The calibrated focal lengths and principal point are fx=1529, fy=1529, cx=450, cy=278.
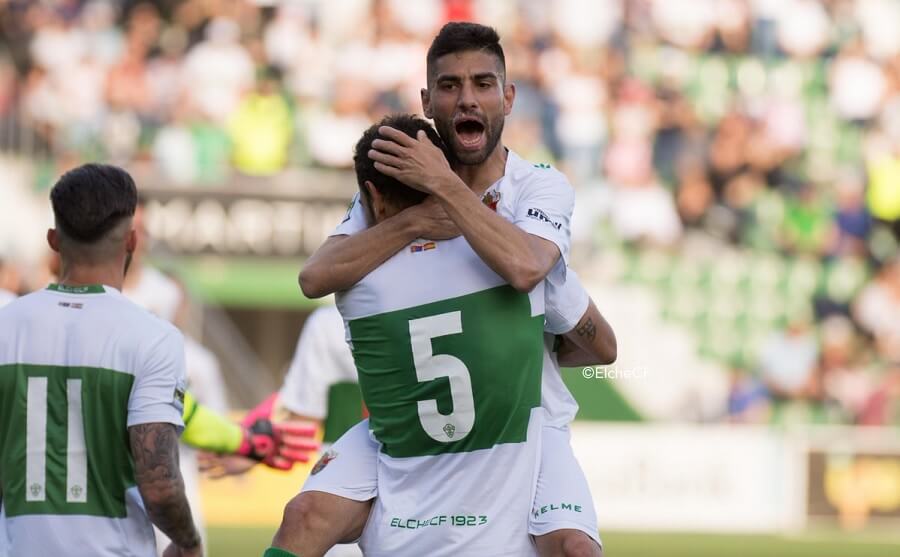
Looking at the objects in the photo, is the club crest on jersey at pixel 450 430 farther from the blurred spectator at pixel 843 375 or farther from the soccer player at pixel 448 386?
the blurred spectator at pixel 843 375

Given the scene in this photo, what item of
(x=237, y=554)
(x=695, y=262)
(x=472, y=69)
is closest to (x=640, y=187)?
(x=695, y=262)

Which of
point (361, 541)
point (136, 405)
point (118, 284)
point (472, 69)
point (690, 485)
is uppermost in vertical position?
point (472, 69)

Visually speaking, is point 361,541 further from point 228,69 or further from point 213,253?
point 228,69

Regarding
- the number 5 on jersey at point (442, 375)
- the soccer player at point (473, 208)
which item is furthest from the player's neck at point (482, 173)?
the number 5 on jersey at point (442, 375)

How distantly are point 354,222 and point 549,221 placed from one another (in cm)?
67

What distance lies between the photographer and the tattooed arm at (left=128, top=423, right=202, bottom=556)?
15.6 feet

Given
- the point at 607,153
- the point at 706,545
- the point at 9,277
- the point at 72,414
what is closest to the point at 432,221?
the point at 72,414

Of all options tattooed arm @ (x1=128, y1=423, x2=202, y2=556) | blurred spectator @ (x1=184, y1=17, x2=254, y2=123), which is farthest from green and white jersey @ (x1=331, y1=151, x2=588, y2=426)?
blurred spectator @ (x1=184, y1=17, x2=254, y2=123)

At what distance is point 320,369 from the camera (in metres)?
7.55

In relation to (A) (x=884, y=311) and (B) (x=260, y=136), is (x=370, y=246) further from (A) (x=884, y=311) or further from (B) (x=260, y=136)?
(A) (x=884, y=311)

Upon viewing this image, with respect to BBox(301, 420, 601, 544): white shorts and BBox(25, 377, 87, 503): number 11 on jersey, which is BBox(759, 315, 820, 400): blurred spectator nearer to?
BBox(301, 420, 601, 544): white shorts

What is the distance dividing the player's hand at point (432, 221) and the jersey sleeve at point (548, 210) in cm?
22

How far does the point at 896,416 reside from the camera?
57.7 feet

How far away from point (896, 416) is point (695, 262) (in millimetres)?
3178
